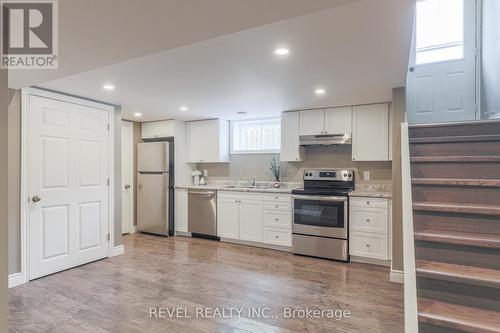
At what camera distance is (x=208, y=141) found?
5.39 meters

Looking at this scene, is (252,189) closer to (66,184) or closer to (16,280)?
(66,184)

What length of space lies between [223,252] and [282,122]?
2.25m

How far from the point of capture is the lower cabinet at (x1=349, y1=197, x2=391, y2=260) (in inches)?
144

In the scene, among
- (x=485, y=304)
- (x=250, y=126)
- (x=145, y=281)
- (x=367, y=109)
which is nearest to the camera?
(x=485, y=304)

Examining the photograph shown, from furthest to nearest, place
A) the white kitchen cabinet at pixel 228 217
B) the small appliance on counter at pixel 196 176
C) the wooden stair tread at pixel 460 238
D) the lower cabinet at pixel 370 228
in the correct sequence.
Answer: the small appliance on counter at pixel 196 176 < the white kitchen cabinet at pixel 228 217 < the lower cabinet at pixel 370 228 < the wooden stair tread at pixel 460 238

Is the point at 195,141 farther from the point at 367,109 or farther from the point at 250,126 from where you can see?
the point at 367,109

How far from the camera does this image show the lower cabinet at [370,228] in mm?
3661

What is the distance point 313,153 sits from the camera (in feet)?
15.6

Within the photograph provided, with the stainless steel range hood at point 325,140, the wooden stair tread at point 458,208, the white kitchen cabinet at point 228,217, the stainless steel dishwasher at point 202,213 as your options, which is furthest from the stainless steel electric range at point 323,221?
the wooden stair tread at point 458,208

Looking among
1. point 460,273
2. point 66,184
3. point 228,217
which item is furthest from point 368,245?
point 66,184

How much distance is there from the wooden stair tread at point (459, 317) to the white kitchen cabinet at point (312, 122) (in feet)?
9.92

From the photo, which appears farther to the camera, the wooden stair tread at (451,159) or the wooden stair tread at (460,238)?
the wooden stair tread at (451,159)

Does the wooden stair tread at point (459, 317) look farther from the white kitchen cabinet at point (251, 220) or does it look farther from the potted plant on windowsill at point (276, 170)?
the potted plant on windowsill at point (276, 170)

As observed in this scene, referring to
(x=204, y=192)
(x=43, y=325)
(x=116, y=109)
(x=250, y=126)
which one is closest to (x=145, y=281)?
(x=43, y=325)
